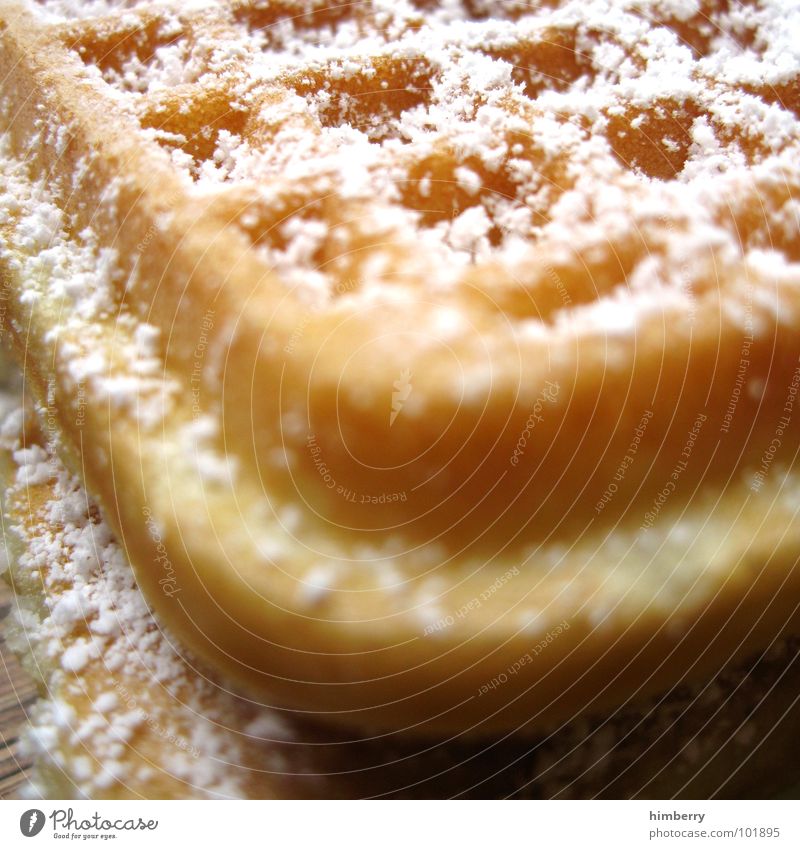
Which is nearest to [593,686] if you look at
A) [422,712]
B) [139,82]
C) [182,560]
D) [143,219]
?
[422,712]

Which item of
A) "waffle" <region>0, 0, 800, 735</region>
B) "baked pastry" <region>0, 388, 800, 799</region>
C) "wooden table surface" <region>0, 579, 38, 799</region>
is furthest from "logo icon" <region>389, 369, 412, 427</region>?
"wooden table surface" <region>0, 579, 38, 799</region>

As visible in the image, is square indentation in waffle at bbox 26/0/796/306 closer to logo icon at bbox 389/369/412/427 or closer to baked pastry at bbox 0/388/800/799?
logo icon at bbox 389/369/412/427

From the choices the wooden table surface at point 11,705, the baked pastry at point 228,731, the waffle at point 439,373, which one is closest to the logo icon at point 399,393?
the waffle at point 439,373

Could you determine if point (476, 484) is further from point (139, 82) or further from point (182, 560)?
point (139, 82)
